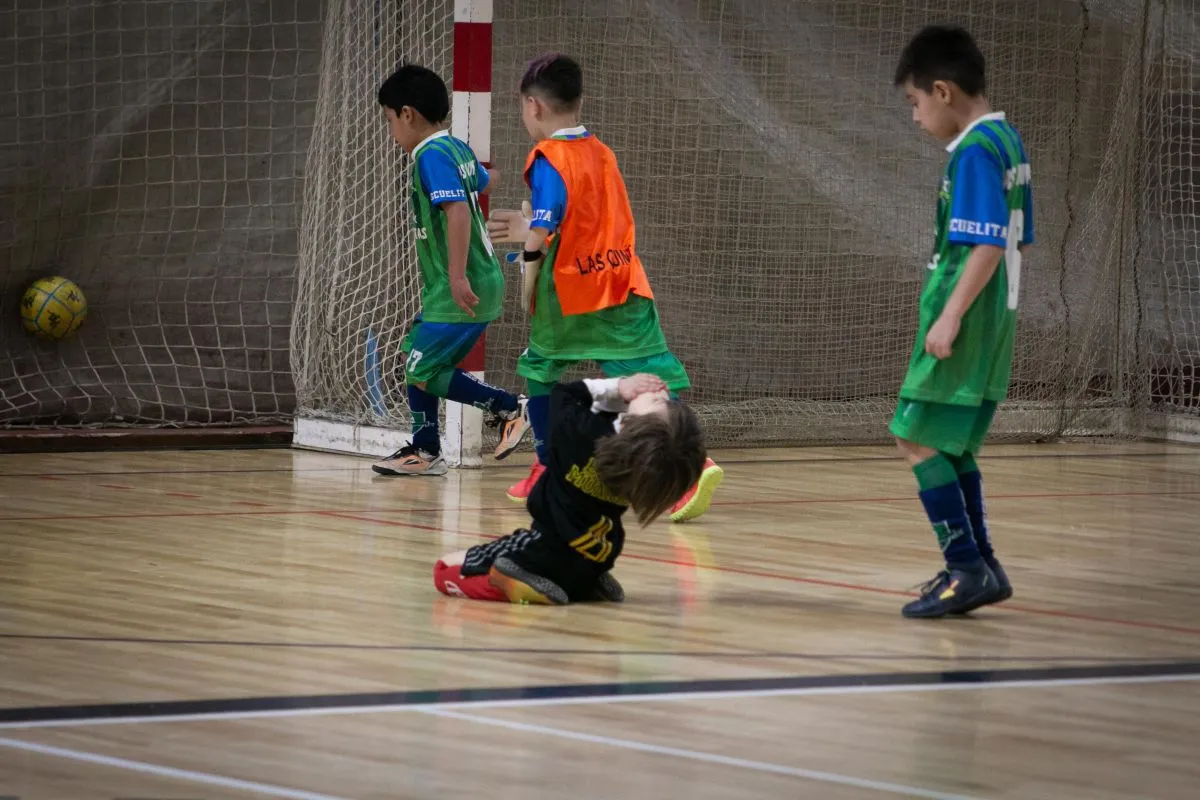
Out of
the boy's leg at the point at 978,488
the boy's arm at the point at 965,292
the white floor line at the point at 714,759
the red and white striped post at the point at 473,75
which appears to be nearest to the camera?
the white floor line at the point at 714,759

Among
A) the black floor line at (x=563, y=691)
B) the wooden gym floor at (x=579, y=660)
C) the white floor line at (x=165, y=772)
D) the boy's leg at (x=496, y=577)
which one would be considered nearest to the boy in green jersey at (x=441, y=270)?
the wooden gym floor at (x=579, y=660)

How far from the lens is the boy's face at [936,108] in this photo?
4586 mm

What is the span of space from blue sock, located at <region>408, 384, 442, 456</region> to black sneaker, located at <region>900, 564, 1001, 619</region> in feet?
10.6

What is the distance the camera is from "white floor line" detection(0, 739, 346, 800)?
2.79m

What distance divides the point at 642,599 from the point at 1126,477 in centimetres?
391

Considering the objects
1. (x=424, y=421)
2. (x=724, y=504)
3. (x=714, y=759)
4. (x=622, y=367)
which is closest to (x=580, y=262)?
(x=622, y=367)

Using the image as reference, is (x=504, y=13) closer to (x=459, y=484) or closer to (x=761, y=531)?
(x=459, y=484)

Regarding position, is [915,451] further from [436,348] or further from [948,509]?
[436,348]

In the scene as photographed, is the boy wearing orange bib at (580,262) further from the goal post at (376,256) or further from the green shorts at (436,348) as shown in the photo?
the goal post at (376,256)

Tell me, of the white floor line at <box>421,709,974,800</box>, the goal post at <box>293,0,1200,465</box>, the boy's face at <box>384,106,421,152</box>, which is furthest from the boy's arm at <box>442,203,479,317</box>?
the white floor line at <box>421,709,974,800</box>

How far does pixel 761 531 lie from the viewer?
20.0 feet

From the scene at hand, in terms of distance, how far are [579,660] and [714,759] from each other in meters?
0.85

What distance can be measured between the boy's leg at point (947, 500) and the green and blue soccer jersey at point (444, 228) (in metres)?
2.93

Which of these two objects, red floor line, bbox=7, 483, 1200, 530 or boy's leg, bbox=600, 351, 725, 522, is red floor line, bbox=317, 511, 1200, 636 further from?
boy's leg, bbox=600, 351, 725, 522
